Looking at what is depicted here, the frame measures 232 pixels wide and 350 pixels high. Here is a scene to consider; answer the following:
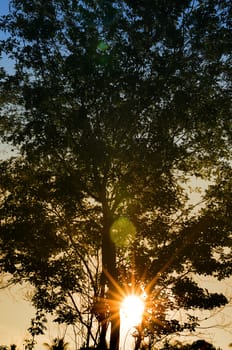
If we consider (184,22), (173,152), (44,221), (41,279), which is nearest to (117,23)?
(184,22)

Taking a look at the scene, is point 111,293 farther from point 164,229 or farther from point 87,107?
point 87,107

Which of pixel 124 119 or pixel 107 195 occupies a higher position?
pixel 124 119

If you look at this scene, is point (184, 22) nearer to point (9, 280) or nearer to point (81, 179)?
point (81, 179)

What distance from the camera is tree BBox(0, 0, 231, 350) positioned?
68.5ft

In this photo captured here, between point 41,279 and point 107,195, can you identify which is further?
point 107,195

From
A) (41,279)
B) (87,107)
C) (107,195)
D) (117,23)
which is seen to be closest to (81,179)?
(107,195)

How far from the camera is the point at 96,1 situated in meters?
23.4

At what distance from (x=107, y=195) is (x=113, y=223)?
150 centimetres

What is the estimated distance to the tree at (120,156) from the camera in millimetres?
20891

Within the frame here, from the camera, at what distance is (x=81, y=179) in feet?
74.2

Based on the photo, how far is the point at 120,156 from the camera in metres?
21.1

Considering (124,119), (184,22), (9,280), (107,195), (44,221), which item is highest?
(184,22)

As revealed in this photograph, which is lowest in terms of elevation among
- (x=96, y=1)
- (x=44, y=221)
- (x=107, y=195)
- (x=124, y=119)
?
(x=44, y=221)

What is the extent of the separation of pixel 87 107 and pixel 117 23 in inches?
174
